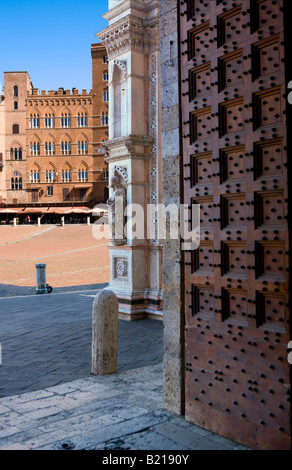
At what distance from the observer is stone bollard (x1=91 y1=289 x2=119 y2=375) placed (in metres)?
5.03

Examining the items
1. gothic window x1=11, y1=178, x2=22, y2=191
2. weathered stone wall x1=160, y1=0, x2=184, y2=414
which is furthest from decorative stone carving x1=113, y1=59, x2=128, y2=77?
gothic window x1=11, y1=178, x2=22, y2=191

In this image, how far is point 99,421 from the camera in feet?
11.6

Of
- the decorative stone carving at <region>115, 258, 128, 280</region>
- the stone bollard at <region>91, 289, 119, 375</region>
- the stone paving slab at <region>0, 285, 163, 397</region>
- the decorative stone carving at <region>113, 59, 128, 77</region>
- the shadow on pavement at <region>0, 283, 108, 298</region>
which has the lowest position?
the shadow on pavement at <region>0, 283, 108, 298</region>

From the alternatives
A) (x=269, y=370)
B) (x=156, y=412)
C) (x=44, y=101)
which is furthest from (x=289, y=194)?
(x=44, y=101)

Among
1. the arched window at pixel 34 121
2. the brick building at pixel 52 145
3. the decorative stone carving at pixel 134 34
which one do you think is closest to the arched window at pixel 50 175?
the brick building at pixel 52 145

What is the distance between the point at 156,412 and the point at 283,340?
1485 mm

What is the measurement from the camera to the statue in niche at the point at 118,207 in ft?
27.7

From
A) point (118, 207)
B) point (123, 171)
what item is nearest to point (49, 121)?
point (123, 171)

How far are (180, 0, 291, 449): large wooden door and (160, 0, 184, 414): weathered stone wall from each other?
0.14m

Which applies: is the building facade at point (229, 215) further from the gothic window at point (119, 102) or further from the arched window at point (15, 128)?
the arched window at point (15, 128)

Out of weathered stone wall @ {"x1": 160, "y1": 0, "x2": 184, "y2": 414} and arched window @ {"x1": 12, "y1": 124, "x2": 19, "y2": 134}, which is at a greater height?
arched window @ {"x1": 12, "y1": 124, "x2": 19, "y2": 134}

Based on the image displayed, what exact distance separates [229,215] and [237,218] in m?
0.09

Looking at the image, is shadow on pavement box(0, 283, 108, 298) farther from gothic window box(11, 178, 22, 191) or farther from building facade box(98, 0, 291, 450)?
gothic window box(11, 178, 22, 191)

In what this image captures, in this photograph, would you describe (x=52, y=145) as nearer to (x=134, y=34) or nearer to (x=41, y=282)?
(x=41, y=282)
